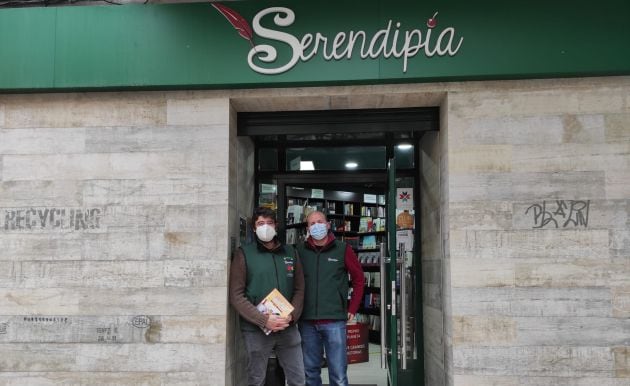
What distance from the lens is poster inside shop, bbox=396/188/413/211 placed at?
19.4ft

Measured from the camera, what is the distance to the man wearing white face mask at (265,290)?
4484 mm

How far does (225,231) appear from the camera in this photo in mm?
4699

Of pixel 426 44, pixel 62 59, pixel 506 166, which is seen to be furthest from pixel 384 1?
pixel 62 59

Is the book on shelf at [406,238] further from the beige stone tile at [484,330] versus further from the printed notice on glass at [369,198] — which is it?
the printed notice on glass at [369,198]

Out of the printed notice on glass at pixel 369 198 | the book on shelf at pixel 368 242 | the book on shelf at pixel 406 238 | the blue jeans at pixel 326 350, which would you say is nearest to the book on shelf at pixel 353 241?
the book on shelf at pixel 368 242

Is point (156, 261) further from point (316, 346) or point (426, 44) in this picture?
point (426, 44)

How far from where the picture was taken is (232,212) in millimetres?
4898

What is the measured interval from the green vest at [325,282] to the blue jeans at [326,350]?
3.9 inches

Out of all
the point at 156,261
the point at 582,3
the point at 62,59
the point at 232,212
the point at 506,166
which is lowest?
the point at 156,261

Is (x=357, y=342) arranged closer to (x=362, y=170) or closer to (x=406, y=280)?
(x=406, y=280)

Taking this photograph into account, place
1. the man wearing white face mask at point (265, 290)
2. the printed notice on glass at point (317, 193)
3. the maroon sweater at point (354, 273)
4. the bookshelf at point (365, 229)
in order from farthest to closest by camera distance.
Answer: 1. the bookshelf at point (365, 229)
2. the printed notice on glass at point (317, 193)
3. the maroon sweater at point (354, 273)
4. the man wearing white face mask at point (265, 290)

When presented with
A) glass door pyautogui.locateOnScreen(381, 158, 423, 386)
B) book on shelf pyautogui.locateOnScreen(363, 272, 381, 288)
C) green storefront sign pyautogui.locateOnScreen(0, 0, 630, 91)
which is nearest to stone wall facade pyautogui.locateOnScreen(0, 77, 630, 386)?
green storefront sign pyautogui.locateOnScreen(0, 0, 630, 91)

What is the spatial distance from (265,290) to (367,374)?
2.37 meters

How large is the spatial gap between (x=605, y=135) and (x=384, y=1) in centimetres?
203
